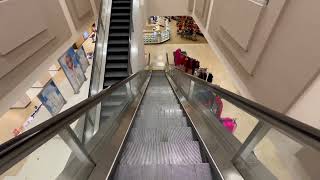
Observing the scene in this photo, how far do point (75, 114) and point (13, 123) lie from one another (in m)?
7.86

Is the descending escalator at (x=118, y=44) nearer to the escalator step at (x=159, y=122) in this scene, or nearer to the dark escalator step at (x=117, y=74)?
the dark escalator step at (x=117, y=74)

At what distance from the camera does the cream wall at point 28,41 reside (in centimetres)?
302

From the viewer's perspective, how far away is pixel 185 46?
12867 millimetres

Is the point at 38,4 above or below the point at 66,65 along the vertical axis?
above

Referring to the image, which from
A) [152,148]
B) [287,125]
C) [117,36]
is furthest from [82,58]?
[287,125]

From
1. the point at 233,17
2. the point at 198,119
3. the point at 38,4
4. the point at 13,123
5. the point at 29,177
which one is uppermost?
the point at 38,4

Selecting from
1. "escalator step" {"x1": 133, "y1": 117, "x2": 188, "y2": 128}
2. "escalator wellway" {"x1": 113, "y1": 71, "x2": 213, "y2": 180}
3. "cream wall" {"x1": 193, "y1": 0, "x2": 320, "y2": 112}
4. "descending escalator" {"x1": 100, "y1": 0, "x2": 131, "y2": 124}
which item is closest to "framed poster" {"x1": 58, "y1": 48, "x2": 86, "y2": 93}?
"descending escalator" {"x1": 100, "y1": 0, "x2": 131, "y2": 124}

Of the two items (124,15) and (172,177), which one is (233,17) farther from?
(124,15)

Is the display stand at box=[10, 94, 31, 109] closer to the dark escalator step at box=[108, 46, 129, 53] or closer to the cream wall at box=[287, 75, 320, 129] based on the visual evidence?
the dark escalator step at box=[108, 46, 129, 53]

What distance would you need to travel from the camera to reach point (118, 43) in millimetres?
6156

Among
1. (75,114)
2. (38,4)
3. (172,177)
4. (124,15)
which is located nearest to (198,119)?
(172,177)

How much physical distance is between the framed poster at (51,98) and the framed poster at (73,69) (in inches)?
22.9

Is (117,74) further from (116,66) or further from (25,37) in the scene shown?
(25,37)

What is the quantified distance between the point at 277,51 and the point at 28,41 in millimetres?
4115
